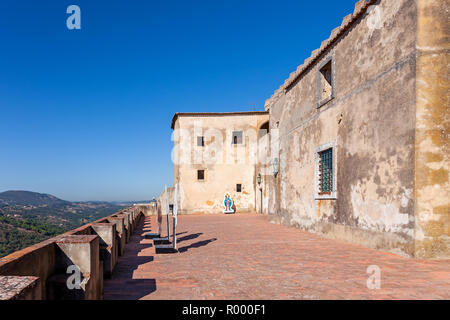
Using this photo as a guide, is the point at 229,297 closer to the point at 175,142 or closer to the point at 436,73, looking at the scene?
the point at 436,73

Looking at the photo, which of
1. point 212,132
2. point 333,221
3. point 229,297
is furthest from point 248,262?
point 212,132

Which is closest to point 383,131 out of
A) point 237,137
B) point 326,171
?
point 326,171

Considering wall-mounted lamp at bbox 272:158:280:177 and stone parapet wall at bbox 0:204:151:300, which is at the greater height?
wall-mounted lamp at bbox 272:158:280:177

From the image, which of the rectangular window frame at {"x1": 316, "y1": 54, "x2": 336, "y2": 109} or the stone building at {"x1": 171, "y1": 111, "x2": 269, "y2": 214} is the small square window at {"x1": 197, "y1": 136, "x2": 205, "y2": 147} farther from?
the rectangular window frame at {"x1": 316, "y1": 54, "x2": 336, "y2": 109}

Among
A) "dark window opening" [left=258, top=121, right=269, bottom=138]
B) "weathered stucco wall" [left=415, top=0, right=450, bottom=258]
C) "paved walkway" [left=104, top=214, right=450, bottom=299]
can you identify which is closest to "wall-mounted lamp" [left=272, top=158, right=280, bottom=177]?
"paved walkway" [left=104, top=214, right=450, bottom=299]

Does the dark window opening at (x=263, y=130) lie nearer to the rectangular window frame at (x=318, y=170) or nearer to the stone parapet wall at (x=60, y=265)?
the rectangular window frame at (x=318, y=170)

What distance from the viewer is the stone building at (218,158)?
26516 mm

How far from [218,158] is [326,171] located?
16706mm

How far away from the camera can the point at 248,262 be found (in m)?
6.24

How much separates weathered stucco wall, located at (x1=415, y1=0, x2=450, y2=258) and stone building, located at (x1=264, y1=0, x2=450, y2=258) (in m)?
0.02

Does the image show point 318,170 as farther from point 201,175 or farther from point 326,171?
point 201,175

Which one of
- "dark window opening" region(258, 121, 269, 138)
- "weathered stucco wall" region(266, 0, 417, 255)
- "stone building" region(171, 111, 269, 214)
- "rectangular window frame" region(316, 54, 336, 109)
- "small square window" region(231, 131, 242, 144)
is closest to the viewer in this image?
"weathered stucco wall" region(266, 0, 417, 255)

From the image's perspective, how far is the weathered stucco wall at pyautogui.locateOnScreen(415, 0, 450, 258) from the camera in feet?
21.0

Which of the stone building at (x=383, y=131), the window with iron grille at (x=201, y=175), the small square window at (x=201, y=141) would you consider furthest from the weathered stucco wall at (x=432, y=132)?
the small square window at (x=201, y=141)
